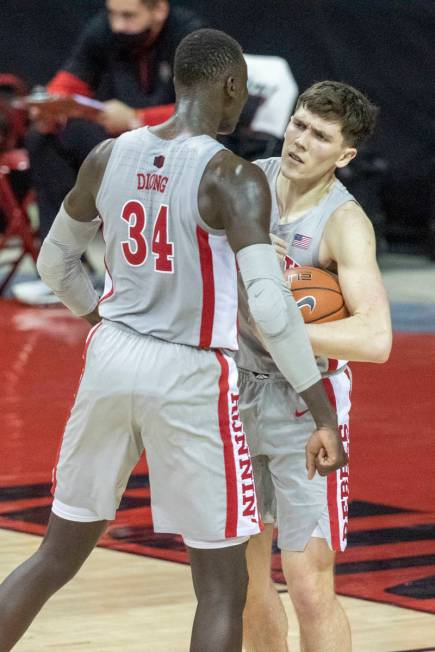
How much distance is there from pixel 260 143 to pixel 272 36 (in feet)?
Result: 8.49

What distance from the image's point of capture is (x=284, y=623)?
3852 millimetres

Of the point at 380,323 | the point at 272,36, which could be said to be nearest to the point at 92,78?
the point at 272,36

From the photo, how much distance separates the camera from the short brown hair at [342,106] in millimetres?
3820

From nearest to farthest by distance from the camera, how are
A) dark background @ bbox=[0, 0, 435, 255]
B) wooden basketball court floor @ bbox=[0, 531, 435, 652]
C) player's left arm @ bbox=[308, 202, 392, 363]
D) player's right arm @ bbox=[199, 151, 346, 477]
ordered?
player's right arm @ bbox=[199, 151, 346, 477], player's left arm @ bbox=[308, 202, 392, 363], wooden basketball court floor @ bbox=[0, 531, 435, 652], dark background @ bbox=[0, 0, 435, 255]

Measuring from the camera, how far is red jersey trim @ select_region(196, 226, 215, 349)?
3326 mm

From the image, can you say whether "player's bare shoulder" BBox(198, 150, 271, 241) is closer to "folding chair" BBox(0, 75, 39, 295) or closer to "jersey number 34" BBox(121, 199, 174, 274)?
"jersey number 34" BBox(121, 199, 174, 274)

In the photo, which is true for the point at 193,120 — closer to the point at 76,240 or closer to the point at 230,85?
the point at 230,85

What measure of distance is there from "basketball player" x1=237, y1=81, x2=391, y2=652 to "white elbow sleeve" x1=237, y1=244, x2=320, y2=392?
304 mm

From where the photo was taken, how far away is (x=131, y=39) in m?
9.56

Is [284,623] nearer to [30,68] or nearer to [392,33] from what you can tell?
[392,33]

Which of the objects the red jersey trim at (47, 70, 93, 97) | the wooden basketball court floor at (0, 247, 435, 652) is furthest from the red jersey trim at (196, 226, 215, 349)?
the red jersey trim at (47, 70, 93, 97)

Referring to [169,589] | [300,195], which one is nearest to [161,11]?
[169,589]

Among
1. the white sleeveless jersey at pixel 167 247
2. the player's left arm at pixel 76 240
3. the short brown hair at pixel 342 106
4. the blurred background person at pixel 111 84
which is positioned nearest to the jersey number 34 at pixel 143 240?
the white sleeveless jersey at pixel 167 247

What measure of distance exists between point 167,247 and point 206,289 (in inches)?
5.0
